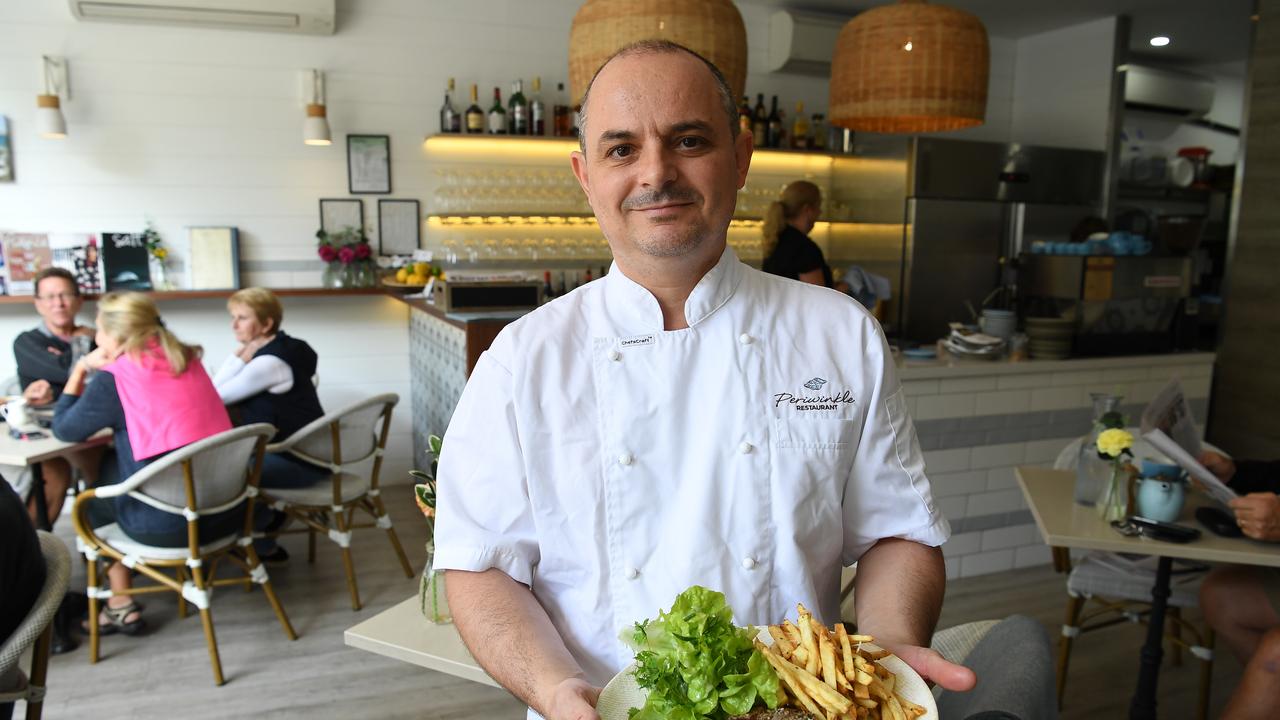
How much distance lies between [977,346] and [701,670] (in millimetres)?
3660

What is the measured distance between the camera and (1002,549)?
4.38 metres

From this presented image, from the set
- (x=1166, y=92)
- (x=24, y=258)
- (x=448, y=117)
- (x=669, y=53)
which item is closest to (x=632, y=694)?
(x=669, y=53)

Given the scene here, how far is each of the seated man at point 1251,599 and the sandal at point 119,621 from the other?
376cm

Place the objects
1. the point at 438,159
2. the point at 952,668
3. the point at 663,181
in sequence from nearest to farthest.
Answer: the point at 952,668 < the point at 663,181 < the point at 438,159

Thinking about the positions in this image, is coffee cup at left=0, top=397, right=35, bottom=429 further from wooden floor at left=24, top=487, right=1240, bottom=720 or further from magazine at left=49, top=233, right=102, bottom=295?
magazine at left=49, top=233, right=102, bottom=295

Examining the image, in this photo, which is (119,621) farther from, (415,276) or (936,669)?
(936,669)

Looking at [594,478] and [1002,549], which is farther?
[1002,549]

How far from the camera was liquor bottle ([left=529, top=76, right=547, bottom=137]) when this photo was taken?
580 centimetres

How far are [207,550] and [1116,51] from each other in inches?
269

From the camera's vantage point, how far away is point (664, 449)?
1.30 metres

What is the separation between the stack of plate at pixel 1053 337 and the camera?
14.0 ft

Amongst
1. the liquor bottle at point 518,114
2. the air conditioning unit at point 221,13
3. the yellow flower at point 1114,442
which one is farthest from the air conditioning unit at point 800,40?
the yellow flower at point 1114,442

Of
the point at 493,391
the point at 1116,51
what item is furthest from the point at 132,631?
the point at 1116,51

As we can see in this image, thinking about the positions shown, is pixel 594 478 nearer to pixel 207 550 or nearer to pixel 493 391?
pixel 493 391
